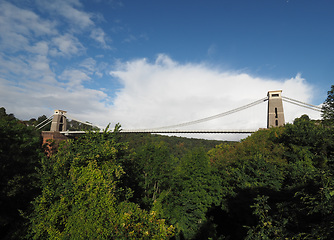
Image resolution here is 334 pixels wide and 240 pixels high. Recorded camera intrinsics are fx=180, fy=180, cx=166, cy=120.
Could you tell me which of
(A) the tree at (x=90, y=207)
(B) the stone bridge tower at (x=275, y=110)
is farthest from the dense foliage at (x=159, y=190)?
(B) the stone bridge tower at (x=275, y=110)

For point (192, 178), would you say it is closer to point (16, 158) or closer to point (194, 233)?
point (194, 233)

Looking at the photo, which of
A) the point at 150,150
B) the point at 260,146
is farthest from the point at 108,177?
the point at 260,146

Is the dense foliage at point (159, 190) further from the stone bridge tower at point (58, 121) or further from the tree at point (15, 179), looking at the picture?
the stone bridge tower at point (58, 121)

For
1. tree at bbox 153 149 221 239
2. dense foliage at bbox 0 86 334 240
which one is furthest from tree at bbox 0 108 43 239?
tree at bbox 153 149 221 239

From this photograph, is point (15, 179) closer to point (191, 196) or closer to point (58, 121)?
point (191, 196)

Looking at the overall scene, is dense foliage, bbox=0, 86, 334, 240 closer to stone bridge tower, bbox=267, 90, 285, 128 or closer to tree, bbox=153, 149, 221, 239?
tree, bbox=153, 149, 221, 239
